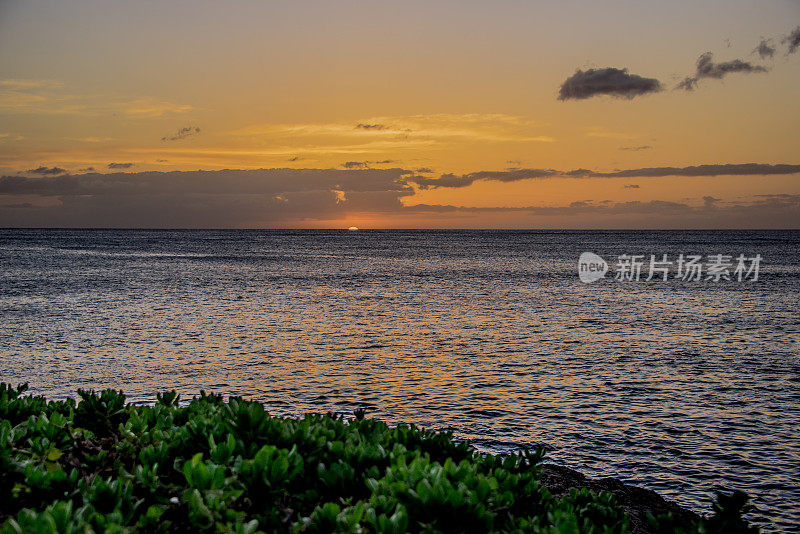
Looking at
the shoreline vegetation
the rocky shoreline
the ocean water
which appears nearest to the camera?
the shoreline vegetation

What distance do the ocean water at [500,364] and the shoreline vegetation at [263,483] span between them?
7183 mm

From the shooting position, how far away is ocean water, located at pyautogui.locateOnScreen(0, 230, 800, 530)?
12.3m

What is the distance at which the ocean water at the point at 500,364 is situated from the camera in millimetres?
12312

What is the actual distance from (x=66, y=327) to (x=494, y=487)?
27.8 meters

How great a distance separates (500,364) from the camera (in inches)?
786

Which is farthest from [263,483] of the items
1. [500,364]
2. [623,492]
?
[500,364]

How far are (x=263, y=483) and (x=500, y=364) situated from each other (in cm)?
1670

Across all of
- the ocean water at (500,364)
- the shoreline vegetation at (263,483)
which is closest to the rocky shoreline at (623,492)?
the ocean water at (500,364)

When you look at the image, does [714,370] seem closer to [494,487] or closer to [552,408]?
[552,408]

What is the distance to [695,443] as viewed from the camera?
12.6m

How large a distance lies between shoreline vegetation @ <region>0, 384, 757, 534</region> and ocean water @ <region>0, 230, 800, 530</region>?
7.18m

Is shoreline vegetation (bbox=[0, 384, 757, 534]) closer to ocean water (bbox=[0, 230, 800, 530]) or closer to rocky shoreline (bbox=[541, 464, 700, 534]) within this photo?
rocky shoreline (bbox=[541, 464, 700, 534])

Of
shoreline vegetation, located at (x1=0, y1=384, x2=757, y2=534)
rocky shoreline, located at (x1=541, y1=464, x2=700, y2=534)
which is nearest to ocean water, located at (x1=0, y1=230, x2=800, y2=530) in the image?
rocky shoreline, located at (x1=541, y1=464, x2=700, y2=534)

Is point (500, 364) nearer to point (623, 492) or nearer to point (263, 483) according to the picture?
point (623, 492)
